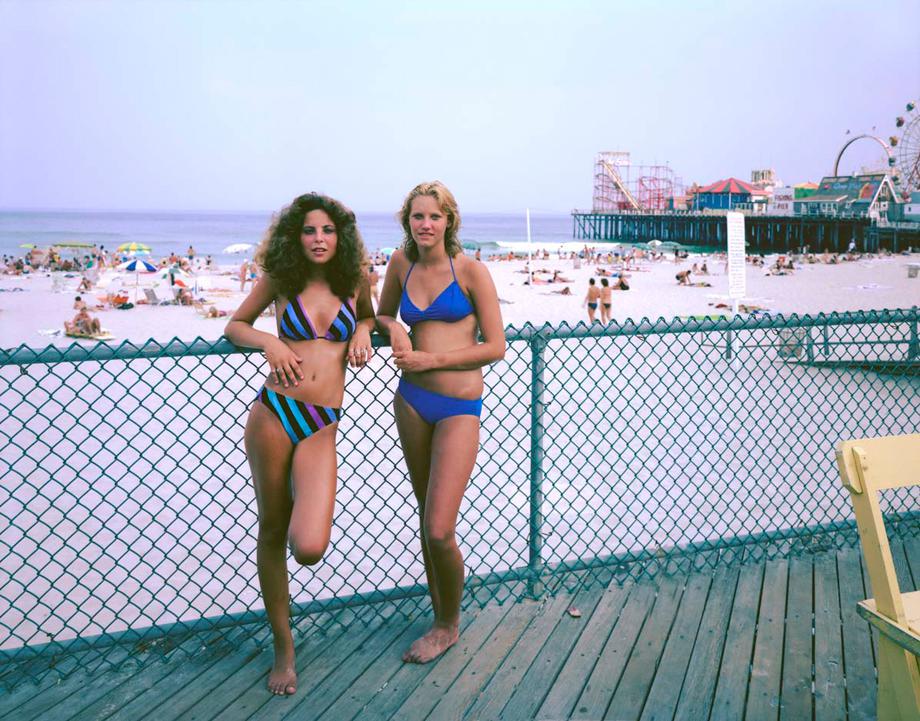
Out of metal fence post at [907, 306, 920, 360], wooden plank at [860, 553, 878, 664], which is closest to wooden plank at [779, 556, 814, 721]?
wooden plank at [860, 553, 878, 664]

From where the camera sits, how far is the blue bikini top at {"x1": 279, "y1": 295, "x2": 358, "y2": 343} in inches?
116

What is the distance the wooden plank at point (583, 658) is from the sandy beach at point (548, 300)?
1210 centimetres

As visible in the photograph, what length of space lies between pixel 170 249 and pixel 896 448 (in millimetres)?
75054

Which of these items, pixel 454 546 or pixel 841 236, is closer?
pixel 454 546

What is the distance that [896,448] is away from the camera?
2307 mm

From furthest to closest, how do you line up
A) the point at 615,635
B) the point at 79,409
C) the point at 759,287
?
the point at 759,287 < the point at 79,409 < the point at 615,635

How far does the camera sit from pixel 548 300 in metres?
26.3

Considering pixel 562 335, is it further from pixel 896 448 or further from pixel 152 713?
pixel 152 713

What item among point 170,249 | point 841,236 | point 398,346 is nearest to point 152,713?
point 398,346

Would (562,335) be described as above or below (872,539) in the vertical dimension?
above

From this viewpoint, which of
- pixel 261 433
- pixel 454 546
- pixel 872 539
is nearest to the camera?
pixel 872 539

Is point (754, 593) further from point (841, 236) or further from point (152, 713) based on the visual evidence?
point (841, 236)

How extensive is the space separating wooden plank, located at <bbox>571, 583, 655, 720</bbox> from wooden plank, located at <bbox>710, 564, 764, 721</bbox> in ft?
1.25

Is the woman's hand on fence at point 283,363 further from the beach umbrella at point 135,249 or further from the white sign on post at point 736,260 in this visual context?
the beach umbrella at point 135,249
